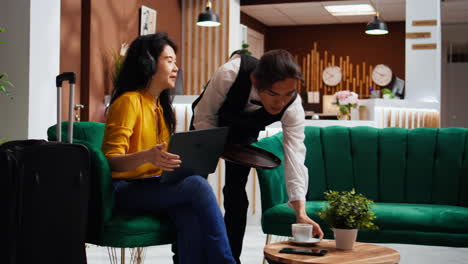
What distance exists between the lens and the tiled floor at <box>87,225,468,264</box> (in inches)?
158

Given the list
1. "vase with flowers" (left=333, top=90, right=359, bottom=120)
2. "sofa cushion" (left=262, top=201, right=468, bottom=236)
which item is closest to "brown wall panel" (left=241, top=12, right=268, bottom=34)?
"vase with flowers" (left=333, top=90, right=359, bottom=120)

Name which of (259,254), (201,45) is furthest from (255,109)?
(201,45)

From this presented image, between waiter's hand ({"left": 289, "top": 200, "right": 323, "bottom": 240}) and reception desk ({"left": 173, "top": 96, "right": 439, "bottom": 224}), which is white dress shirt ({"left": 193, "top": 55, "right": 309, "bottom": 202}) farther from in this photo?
reception desk ({"left": 173, "top": 96, "right": 439, "bottom": 224})

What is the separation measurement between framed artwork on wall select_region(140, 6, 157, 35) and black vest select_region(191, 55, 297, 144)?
458 cm

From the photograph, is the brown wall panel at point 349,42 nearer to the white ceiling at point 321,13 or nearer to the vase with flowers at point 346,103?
the white ceiling at point 321,13

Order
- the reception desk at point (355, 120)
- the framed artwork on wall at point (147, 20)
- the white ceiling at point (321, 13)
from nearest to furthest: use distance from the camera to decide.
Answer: the reception desk at point (355, 120) < the framed artwork on wall at point (147, 20) < the white ceiling at point (321, 13)

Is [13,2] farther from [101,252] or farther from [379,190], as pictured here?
[379,190]

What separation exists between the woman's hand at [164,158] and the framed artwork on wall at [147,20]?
5.19 m

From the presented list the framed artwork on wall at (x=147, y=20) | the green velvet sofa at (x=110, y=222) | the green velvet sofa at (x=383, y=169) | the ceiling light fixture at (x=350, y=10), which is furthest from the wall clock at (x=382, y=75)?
the green velvet sofa at (x=110, y=222)

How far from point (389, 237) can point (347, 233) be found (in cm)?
91

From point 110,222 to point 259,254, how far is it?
1989 mm

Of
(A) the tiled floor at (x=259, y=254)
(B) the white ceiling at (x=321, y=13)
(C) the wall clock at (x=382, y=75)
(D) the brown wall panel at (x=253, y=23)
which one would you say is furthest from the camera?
(C) the wall clock at (x=382, y=75)

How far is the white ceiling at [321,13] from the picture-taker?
33.2ft

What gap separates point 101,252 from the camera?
430 centimetres
